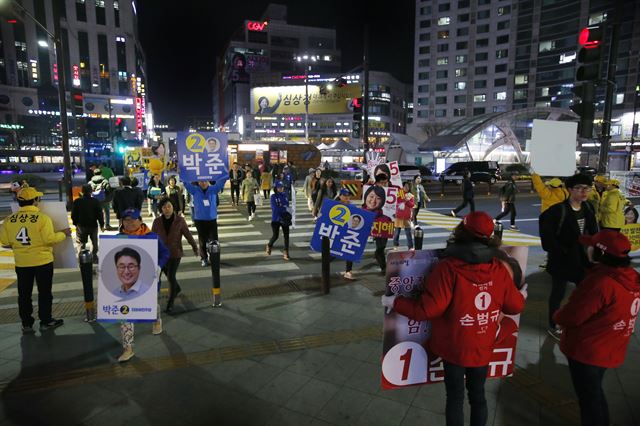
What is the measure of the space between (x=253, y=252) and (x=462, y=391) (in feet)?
24.7

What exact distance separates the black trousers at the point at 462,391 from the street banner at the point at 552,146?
10.5 ft

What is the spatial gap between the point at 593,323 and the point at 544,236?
8.23 feet

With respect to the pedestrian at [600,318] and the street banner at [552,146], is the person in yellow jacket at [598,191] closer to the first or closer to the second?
the street banner at [552,146]

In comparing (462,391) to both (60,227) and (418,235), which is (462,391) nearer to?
(418,235)

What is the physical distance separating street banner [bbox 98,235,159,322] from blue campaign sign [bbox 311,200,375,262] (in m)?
2.84

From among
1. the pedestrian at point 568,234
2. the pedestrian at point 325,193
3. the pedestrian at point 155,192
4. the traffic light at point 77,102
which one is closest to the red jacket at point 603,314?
the pedestrian at point 568,234

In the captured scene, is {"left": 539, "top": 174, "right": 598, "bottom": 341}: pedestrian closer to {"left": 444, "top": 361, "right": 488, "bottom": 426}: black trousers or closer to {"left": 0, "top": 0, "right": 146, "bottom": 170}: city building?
{"left": 444, "top": 361, "right": 488, "bottom": 426}: black trousers

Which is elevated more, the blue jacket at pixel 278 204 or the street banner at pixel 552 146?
the street banner at pixel 552 146

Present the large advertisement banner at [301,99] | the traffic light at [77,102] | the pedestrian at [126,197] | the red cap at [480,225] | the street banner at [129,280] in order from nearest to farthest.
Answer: the red cap at [480,225] < the street banner at [129,280] < the pedestrian at [126,197] < the traffic light at [77,102] < the large advertisement banner at [301,99]

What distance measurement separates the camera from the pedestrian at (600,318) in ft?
8.80

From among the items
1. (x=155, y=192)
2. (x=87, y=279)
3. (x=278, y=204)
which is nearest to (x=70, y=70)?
(x=155, y=192)

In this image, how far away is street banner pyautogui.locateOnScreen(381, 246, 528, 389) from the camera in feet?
9.56

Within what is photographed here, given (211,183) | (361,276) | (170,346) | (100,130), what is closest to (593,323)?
(170,346)

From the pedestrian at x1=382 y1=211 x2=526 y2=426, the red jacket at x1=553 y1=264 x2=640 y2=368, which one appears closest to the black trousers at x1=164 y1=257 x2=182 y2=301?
the pedestrian at x1=382 y1=211 x2=526 y2=426
